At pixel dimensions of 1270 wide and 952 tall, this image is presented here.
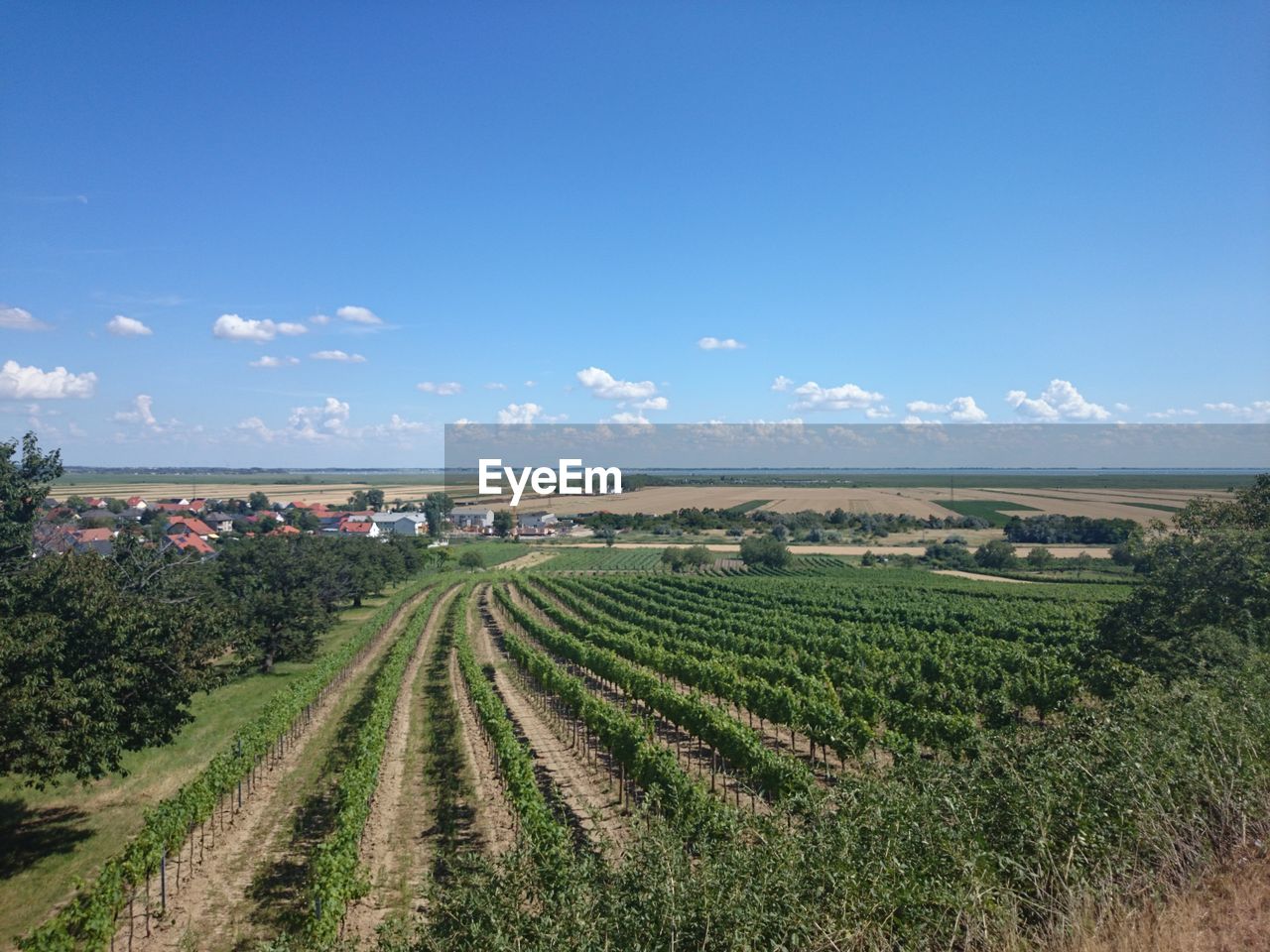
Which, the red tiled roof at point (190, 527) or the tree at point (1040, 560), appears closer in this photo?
the red tiled roof at point (190, 527)

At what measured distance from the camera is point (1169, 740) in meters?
8.99

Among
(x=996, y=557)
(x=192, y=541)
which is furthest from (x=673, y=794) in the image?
(x=996, y=557)

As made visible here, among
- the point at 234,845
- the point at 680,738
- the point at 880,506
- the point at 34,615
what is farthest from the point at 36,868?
the point at 880,506

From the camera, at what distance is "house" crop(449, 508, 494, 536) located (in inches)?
5231

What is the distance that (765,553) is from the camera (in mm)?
96312

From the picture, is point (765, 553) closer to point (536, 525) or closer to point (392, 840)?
point (536, 525)

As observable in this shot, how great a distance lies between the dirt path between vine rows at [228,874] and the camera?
44.4ft

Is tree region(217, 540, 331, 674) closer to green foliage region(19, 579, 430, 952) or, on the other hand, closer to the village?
green foliage region(19, 579, 430, 952)

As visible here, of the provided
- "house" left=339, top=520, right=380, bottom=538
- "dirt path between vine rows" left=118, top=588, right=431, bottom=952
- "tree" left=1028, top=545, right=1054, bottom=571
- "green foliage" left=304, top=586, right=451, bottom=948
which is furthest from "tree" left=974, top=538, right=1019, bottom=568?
"house" left=339, top=520, right=380, bottom=538

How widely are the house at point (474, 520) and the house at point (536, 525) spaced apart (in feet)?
18.7

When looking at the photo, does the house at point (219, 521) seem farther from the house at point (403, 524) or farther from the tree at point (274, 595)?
the tree at point (274, 595)

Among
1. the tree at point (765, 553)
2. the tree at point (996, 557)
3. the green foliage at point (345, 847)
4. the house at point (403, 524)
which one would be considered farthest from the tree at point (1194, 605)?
the house at point (403, 524)

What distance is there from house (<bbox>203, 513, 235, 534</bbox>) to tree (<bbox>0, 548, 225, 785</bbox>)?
10040 centimetres

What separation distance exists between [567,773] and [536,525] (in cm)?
11041
